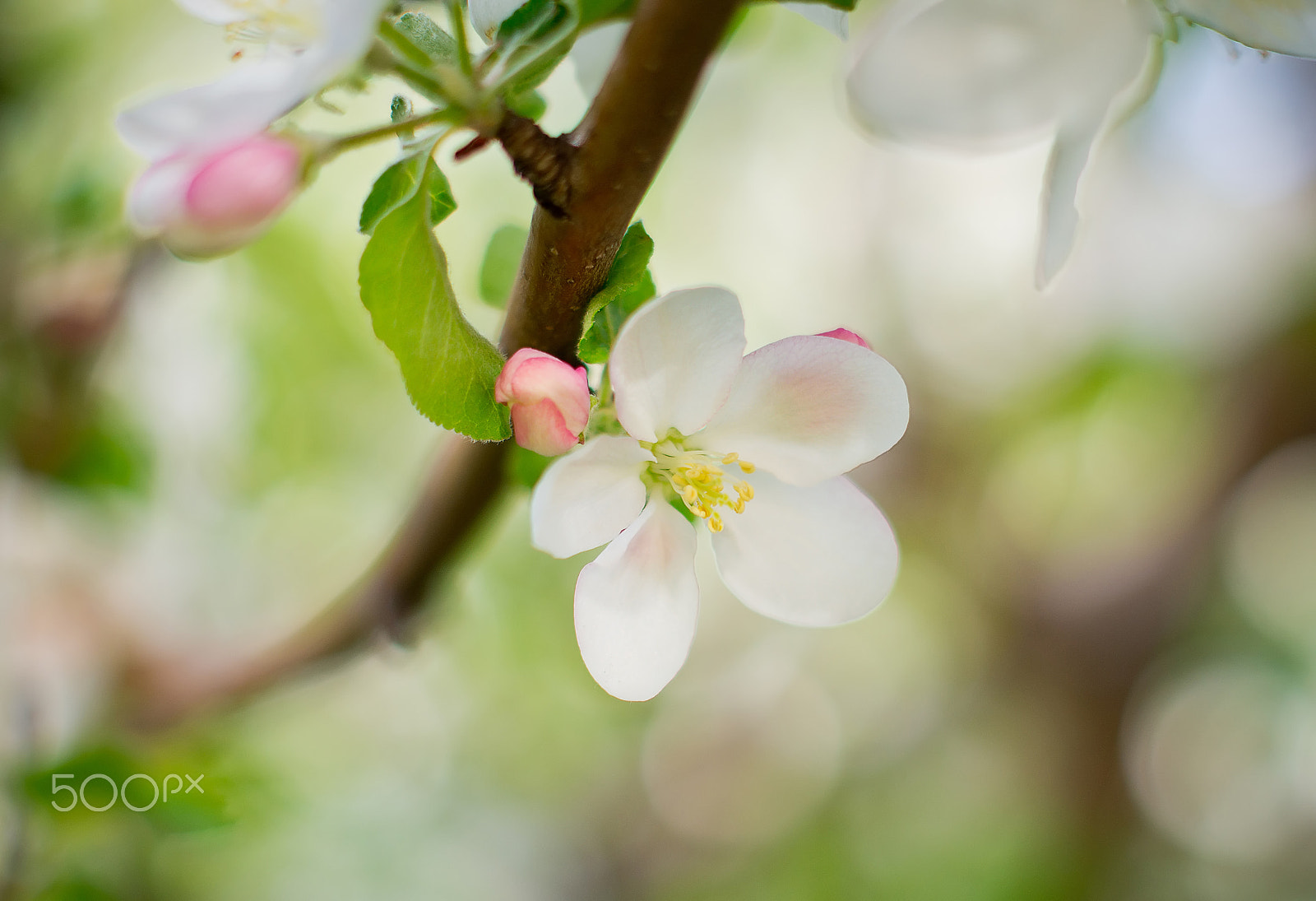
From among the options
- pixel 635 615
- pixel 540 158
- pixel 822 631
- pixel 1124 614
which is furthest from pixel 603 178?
pixel 822 631

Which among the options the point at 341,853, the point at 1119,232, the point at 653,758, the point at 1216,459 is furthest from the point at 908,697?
the point at 341,853

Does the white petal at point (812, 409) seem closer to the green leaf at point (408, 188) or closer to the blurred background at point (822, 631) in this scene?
the green leaf at point (408, 188)

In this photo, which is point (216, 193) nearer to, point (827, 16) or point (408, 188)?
point (408, 188)

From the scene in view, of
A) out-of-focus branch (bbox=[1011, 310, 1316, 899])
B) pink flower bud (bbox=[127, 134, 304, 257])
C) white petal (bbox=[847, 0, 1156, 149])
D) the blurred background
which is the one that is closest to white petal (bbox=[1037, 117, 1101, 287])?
white petal (bbox=[847, 0, 1156, 149])

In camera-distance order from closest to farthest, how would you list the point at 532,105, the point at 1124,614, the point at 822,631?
1. the point at 532,105
2. the point at 1124,614
3. the point at 822,631

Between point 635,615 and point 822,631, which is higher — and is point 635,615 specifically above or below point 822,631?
above

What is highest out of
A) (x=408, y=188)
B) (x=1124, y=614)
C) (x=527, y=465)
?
(x=408, y=188)

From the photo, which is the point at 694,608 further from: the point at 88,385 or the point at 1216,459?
the point at 1216,459

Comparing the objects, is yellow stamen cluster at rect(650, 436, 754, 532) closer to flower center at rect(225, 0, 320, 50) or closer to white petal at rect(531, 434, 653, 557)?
white petal at rect(531, 434, 653, 557)
